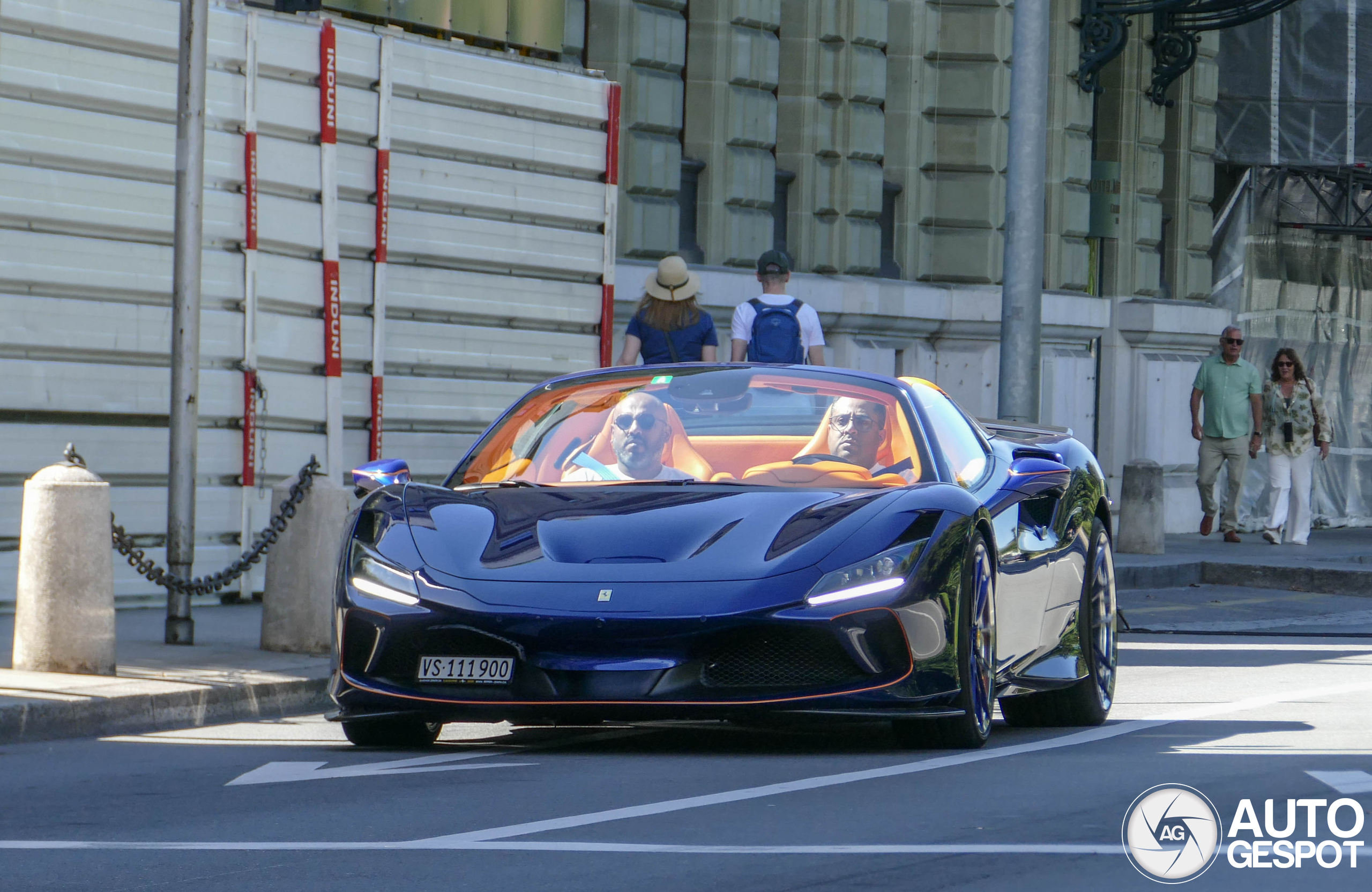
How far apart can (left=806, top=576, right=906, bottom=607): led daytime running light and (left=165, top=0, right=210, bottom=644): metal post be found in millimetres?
4272

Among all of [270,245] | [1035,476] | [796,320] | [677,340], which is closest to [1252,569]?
[796,320]

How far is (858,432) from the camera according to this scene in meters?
8.04

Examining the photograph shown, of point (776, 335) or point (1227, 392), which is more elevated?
point (776, 335)

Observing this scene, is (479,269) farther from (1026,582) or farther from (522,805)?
(522,805)

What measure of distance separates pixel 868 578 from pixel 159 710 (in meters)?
3.00

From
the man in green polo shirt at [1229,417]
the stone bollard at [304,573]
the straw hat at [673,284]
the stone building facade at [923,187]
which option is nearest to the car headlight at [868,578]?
the stone bollard at [304,573]

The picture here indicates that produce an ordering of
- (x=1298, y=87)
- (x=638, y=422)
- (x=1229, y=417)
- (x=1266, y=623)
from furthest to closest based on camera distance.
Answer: (x=1298, y=87)
(x=1229, y=417)
(x=1266, y=623)
(x=638, y=422)

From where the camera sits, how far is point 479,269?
15.3 meters

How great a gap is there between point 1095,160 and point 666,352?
456 inches

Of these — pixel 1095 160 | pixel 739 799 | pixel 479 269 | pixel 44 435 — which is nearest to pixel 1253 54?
pixel 1095 160

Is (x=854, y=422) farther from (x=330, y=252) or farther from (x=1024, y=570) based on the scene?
(x=330, y=252)

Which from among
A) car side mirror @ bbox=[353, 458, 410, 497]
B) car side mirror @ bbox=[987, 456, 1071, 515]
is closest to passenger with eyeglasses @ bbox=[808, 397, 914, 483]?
car side mirror @ bbox=[987, 456, 1071, 515]

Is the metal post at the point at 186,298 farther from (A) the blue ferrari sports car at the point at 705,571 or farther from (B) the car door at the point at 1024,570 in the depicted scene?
(B) the car door at the point at 1024,570

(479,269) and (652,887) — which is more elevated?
(479,269)
